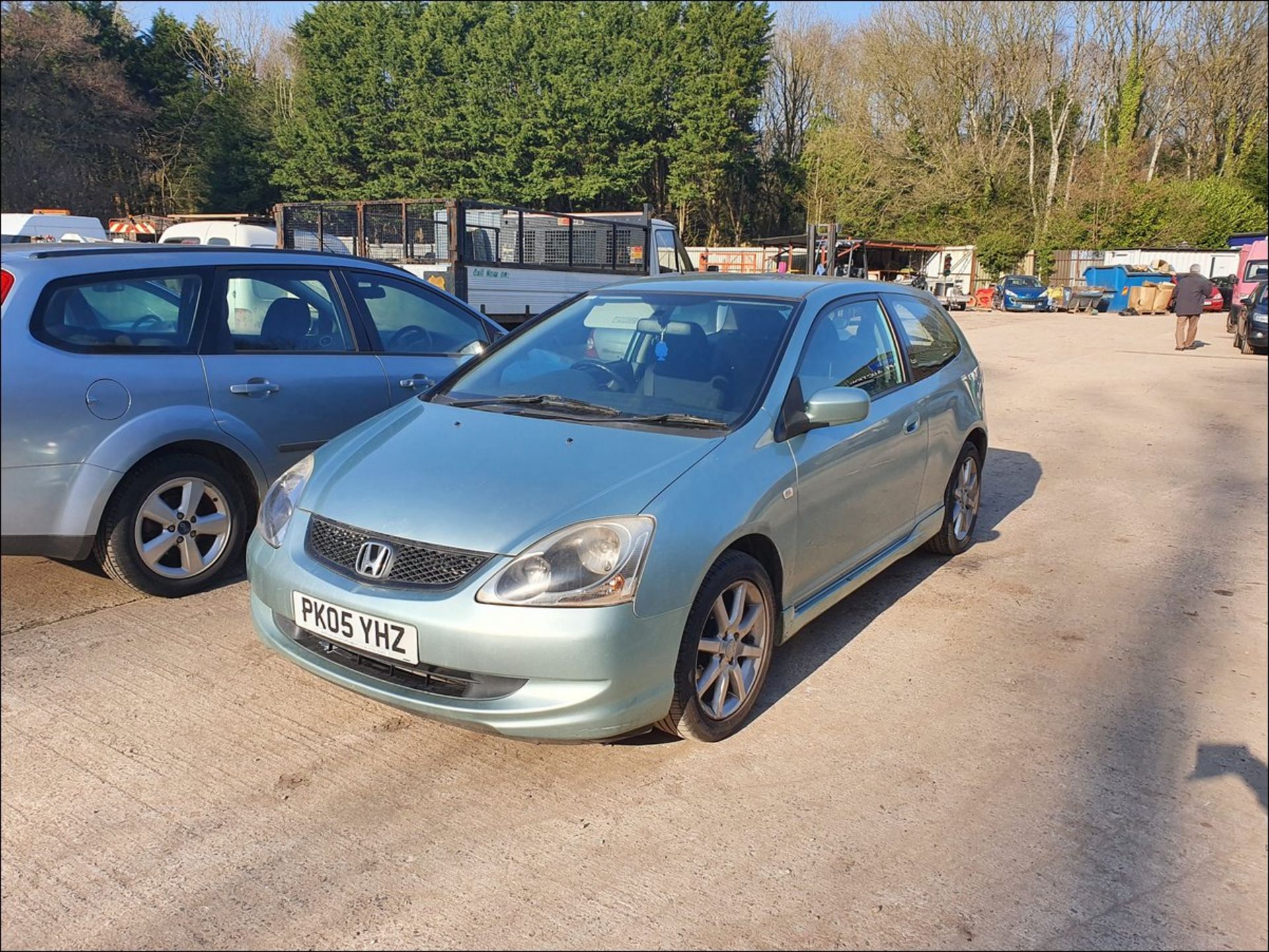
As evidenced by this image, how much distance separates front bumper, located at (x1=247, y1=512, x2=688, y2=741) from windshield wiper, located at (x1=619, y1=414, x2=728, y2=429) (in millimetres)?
864

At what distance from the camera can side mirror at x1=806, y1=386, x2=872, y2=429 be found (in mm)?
3734

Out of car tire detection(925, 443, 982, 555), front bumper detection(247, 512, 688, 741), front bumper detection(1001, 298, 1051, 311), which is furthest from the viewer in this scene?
front bumper detection(1001, 298, 1051, 311)

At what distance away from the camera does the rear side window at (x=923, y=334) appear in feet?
16.5

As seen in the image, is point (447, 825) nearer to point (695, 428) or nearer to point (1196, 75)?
point (695, 428)

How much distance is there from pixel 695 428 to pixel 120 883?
7.51 ft

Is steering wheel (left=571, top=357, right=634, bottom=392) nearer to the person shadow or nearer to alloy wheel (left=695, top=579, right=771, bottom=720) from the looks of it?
alloy wheel (left=695, top=579, right=771, bottom=720)

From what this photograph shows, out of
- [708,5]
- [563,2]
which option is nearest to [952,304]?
[708,5]

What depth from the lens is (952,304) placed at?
119ft

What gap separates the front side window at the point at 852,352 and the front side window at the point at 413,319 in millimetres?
2251

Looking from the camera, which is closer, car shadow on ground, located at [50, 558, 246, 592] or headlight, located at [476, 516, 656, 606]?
headlight, located at [476, 516, 656, 606]

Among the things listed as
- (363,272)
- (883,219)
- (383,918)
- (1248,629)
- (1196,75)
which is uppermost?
(883,219)

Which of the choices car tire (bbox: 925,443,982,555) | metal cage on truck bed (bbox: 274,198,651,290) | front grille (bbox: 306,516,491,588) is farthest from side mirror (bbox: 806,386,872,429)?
metal cage on truck bed (bbox: 274,198,651,290)

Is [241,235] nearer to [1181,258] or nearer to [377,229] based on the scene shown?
[377,229]

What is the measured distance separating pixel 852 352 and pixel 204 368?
308 centimetres
